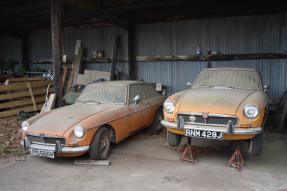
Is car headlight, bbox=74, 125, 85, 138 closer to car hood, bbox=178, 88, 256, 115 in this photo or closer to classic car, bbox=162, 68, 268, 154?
classic car, bbox=162, 68, 268, 154

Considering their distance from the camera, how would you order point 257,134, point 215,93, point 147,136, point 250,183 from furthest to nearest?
point 147,136, point 215,93, point 257,134, point 250,183

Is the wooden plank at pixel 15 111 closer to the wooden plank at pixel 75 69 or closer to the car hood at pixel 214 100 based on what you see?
the wooden plank at pixel 75 69

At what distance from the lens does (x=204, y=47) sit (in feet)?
33.8

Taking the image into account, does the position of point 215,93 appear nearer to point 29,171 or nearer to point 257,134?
point 257,134

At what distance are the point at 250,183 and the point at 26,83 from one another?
7790 mm

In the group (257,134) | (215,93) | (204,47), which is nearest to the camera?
(257,134)

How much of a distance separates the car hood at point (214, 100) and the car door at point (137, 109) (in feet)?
4.15

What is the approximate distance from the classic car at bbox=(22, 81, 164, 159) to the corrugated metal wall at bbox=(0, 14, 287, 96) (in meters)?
3.85

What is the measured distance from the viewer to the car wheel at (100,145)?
5.21 meters

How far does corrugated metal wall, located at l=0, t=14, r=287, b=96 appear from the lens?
30.4 ft

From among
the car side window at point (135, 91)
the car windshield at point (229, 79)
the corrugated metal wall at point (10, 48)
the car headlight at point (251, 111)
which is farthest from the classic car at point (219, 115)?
the corrugated metal wall at point (10, 48)

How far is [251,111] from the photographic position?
470 cm

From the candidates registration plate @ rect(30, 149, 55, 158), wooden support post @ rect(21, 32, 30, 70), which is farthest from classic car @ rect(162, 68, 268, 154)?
wooden support post @ rect(21, 32, 30, 70)

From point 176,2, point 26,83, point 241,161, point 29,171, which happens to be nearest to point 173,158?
point 241,161
